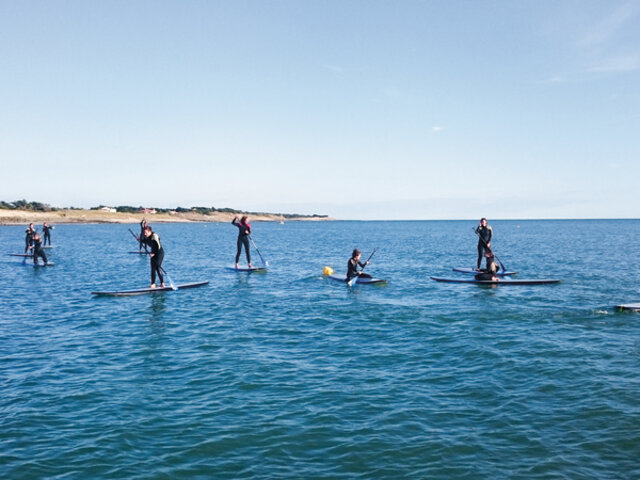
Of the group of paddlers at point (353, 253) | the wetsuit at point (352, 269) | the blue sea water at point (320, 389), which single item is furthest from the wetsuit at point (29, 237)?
the wetsuit at point (352, 269)

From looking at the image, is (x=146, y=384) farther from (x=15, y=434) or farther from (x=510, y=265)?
(x=510, y=265)

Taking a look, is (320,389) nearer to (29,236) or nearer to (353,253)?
(353,253)

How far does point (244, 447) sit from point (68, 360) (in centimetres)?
787

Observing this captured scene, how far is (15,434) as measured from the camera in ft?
32.1

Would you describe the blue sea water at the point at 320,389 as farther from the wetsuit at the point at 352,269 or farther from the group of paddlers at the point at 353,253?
the wetsuit at the point at 352,269

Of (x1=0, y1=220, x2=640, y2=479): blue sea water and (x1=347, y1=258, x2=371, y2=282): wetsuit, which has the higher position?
(x1=347, y1=258, x2=371, y2=282): wetsuit

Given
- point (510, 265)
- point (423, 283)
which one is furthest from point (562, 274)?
point (423, 283)

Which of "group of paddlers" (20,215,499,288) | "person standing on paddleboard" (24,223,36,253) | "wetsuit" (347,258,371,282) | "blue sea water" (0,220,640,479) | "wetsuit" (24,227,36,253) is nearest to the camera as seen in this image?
"blue sea water" (0,220,640,479)

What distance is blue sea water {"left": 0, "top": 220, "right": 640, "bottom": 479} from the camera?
877cm

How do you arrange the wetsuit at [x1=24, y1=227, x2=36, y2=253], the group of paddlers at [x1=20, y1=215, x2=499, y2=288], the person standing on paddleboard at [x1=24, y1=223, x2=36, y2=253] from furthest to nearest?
the wetsuit at [x1=24, y1=227, x2=36, y2=253] → the person standing on paddleboard at [x1=24, y1=223, x2=36, y2=253] → the group of paddlers at [x1=20, y1=215, x2=499, y2=288]

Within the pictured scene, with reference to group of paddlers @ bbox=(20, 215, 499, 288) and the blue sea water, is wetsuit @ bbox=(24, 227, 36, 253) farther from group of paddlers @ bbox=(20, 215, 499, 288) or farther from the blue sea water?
the blue sea water

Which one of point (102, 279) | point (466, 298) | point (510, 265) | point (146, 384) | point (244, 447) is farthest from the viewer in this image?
point (510, 265)

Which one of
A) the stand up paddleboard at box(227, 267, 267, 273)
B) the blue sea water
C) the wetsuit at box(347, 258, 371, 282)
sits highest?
the wetsuit at box(347, 258, 371, 282)

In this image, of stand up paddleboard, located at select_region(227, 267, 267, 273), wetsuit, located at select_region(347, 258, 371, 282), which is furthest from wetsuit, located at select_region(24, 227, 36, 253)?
wetsuit, located at select_region(347, 258, 371, 282)
